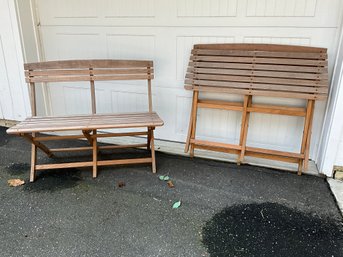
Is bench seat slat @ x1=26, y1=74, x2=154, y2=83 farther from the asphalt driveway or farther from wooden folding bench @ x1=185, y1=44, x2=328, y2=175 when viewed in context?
the asphalt driveway

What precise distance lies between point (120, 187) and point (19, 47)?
2.16 m

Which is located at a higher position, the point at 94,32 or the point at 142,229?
the point at 94,32

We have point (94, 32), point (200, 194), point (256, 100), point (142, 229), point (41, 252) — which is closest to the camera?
point (41, 252)

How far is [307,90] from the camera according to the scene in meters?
2.41

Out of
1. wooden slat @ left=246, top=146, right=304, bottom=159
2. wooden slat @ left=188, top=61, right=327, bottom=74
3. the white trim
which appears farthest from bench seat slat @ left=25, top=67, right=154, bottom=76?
the white trim

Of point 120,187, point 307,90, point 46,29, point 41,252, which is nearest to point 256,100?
point 307,90

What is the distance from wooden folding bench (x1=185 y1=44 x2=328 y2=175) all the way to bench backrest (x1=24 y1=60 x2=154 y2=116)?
1.63 feet

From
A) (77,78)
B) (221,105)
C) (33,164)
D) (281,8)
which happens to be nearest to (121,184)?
(33,164)

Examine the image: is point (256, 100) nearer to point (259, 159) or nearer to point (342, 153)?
point (259, 159)

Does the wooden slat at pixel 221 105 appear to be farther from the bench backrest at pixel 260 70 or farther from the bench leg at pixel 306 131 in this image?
the bench leg at pixel 306 131

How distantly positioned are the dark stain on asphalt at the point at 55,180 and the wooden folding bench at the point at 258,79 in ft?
4.06

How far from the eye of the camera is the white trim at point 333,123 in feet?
7.72

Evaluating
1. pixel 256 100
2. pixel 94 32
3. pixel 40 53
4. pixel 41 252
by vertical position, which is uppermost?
pixel 94 32

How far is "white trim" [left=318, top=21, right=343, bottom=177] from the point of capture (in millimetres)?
2354
